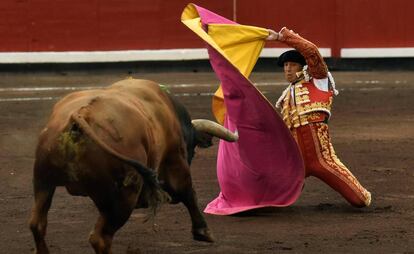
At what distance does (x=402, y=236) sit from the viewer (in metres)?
5.48

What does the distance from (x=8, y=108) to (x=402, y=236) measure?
646 cm

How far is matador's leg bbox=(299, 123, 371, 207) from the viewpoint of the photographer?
609 cm

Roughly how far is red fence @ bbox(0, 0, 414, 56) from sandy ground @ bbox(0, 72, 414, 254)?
135 inches

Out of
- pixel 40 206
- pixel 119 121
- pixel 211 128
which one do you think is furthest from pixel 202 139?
pixel 40 206

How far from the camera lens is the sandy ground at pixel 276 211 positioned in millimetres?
5297

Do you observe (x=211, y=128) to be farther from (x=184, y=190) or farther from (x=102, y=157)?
(x=102, y=157)

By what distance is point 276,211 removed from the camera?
6.19 meters

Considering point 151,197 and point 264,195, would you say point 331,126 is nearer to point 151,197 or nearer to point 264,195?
point 264,195

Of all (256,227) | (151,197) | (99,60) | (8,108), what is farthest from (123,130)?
(99,60)

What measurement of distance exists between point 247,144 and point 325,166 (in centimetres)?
47

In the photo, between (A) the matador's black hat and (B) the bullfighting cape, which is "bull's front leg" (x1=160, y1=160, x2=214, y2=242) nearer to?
(B) the bullfighting cape

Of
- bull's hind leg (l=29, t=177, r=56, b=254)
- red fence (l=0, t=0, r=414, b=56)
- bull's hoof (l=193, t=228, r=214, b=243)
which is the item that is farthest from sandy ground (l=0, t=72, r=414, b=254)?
red fence (l=0, t=0, r=414, b=56)

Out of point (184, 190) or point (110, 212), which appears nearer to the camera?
point (110, 212)

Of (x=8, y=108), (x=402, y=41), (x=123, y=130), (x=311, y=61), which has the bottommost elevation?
(x=402, y=41)
